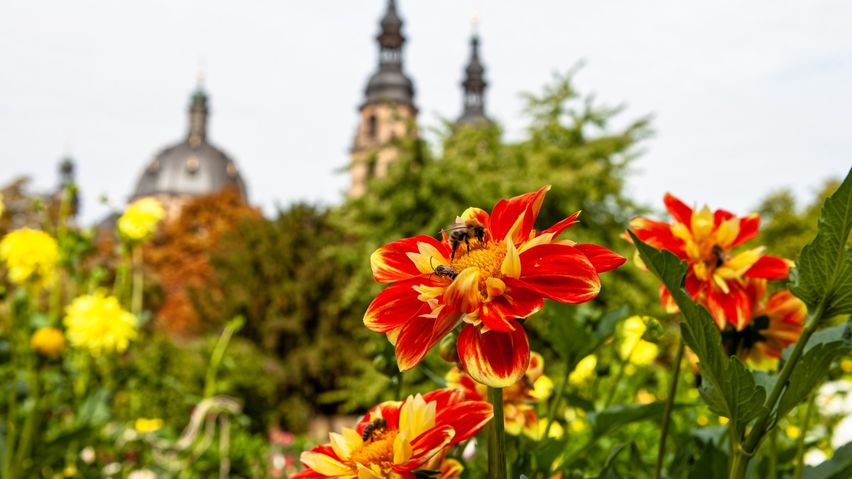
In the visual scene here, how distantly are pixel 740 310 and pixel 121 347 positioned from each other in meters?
2.03

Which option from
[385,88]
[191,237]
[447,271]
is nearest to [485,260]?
[447,271]

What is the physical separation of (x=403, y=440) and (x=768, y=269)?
45 cm

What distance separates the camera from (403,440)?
521mm

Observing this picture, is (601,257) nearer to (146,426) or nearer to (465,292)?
(465,292)

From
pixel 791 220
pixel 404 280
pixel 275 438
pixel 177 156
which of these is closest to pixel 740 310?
pixel 404 280

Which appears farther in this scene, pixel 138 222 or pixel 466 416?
pixel 138 222

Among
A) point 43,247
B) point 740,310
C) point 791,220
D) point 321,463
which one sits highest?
point 791,220

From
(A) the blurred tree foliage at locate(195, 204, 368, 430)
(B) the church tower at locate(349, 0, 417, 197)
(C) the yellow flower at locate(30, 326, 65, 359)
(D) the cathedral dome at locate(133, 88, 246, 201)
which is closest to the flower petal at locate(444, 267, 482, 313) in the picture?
(C) the yellow flower at locate(30, 326, 65, 359)

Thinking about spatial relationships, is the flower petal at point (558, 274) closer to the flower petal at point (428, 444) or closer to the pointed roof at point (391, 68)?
the flower petal at point (428, 444)

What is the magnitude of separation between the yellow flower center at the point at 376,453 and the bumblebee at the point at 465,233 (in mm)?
163

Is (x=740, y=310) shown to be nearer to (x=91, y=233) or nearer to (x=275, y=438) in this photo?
(x=91, y=233)

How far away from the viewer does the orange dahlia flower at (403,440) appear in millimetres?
515

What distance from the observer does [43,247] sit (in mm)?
2203

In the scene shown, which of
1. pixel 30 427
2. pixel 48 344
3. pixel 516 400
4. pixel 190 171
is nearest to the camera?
pixel 516 400
